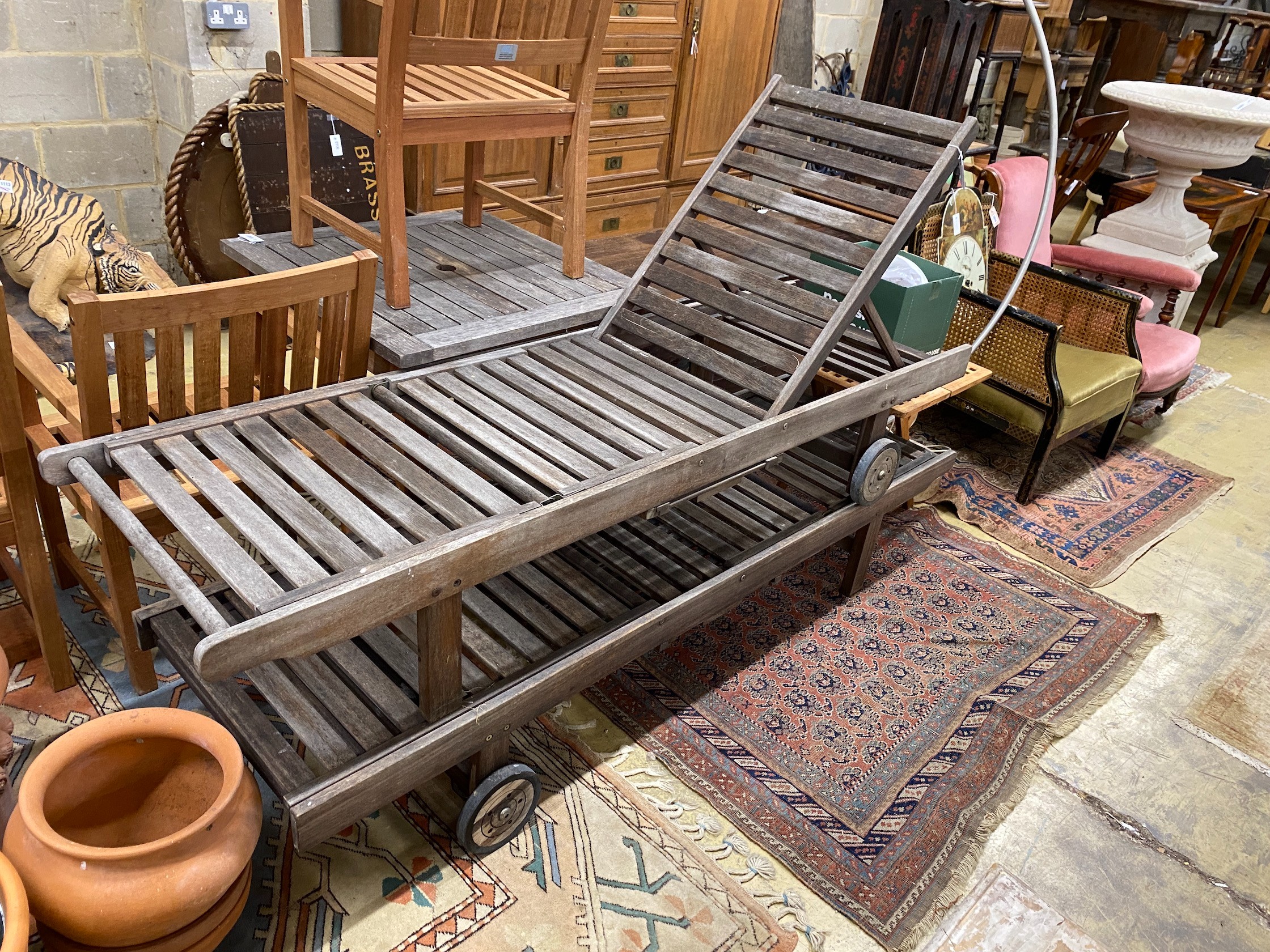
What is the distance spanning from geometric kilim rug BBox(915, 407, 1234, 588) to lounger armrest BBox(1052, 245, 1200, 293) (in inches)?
27.4

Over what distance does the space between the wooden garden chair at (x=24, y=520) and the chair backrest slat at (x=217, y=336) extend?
17 centimetres

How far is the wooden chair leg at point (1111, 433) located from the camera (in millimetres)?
3793

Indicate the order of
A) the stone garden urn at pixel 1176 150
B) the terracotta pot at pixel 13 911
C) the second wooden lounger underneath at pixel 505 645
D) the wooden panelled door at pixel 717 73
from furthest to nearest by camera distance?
the wooden panelled door at pixel 717 73
the stone garden urn at pixel 1176 150
the second wooden lounger underneath at pixel 505 645
the terracotta pot at pixel 13 911

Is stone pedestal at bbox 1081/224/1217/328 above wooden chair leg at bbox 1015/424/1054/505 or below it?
above

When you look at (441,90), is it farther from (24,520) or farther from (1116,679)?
(1116,679)

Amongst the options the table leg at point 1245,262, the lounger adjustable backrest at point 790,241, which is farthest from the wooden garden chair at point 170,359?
the table leg at point 1245,262

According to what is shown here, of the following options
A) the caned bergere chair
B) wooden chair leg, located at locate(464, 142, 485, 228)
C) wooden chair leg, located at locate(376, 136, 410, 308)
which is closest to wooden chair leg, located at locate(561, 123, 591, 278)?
the caned bergere chair

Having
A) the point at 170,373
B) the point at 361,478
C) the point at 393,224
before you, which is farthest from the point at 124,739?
Result: the point at 393,224

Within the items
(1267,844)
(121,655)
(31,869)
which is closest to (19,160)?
(121,655)

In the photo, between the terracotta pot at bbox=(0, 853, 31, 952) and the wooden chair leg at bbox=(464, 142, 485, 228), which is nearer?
the terracotta pot at bbox=(0, 853, 31, 952)

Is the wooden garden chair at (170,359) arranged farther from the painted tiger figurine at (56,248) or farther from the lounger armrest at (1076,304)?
the lounger armrest at (1076,304)

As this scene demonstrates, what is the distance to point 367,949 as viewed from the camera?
1.74m

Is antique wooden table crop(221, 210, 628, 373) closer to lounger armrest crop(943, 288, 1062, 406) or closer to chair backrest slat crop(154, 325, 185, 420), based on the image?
chair backrest slat crop(154, 325, 185, 420)

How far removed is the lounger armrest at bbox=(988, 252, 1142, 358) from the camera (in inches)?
142
